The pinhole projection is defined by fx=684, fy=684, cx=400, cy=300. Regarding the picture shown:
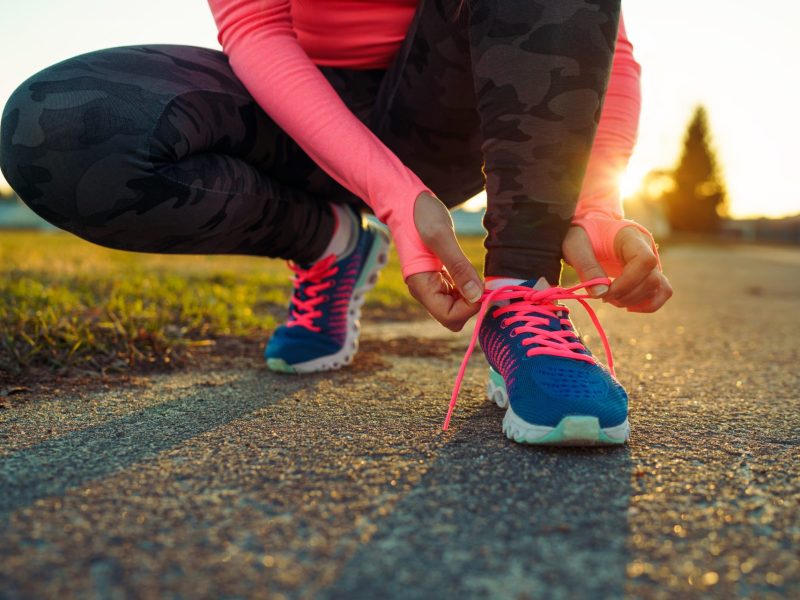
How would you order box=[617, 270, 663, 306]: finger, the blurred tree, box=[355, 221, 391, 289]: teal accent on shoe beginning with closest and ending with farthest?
1. box=[617, 270, 663, 306]: finger
2. box=[355, 221, 391, 289]: teal accent on shoe
3. the blurred tree

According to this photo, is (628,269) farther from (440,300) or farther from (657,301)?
(440,300)

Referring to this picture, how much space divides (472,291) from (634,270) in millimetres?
260

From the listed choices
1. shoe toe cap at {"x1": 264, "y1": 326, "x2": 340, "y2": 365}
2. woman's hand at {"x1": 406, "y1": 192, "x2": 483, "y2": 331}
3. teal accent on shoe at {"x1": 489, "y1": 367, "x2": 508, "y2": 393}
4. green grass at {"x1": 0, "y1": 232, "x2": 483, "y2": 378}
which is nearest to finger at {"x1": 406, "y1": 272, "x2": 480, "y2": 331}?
woman's hand at {"x1": 406, "y1": 192, "x2": 483, "y2": 331}

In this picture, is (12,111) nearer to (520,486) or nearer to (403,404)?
(403,404)

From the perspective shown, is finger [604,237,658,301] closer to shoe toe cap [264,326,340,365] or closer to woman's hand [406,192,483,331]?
woman's hand [406,192,483,331]

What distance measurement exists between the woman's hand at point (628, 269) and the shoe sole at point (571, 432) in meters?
0.21

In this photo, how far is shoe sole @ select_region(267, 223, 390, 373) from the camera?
1.65m

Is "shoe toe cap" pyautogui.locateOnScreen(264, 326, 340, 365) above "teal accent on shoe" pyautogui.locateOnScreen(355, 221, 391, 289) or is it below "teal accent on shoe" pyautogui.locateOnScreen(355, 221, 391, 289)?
below

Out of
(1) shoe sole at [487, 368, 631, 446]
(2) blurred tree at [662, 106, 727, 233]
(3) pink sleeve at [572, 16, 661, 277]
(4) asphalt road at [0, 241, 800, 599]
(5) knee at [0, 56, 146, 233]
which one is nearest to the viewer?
(4) asphalt road at [0, 241, 800, 599]

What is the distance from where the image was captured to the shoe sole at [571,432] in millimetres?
1006

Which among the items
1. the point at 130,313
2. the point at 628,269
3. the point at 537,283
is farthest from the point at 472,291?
the point at 130,313

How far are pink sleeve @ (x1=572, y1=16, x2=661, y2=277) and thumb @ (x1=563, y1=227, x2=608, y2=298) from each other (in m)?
0.02

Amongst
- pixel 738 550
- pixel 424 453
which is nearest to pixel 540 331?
pixel 424 453

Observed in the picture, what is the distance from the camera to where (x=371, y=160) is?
1210 mm
